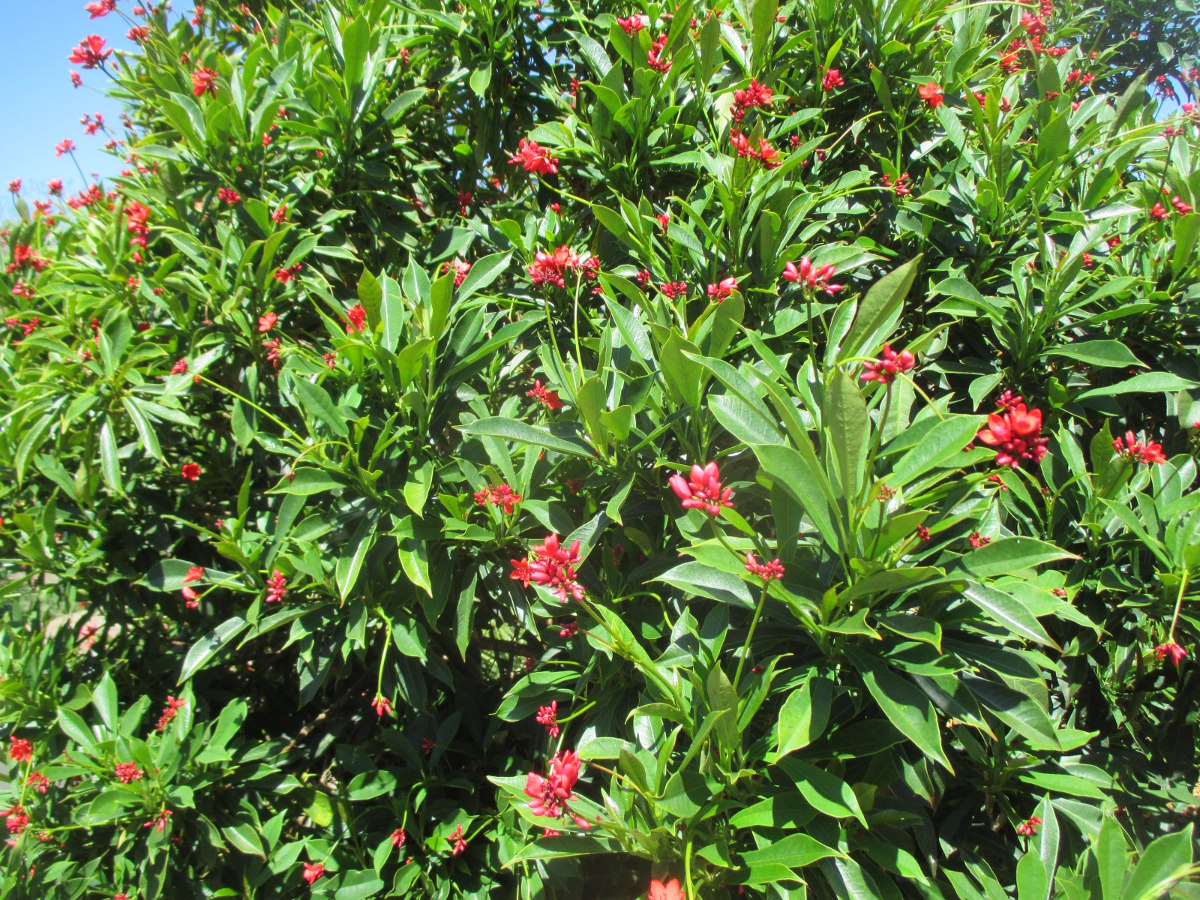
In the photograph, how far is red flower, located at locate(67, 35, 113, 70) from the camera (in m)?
2.72

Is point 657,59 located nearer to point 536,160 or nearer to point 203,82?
point 536,160

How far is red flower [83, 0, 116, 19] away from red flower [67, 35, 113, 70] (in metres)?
0.12

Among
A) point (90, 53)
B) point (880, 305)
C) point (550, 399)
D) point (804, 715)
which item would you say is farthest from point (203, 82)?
point (804, 715)

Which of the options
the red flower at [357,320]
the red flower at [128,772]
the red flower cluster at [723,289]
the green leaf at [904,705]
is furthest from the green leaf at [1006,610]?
the red flower at [128,772]

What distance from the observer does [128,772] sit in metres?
2.01

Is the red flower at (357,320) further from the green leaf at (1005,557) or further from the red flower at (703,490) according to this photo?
the green leaf at (1005,557)

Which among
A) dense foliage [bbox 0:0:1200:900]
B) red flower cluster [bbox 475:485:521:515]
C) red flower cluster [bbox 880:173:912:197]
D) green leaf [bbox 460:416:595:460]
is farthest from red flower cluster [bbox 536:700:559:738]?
red flower cluster [bbox 880:173:912:197]

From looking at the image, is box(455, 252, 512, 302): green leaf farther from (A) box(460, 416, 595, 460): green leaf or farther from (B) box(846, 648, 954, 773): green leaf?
(B) box(846, 648, 954, 773): green leaf

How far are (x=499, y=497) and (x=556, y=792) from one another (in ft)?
2.27

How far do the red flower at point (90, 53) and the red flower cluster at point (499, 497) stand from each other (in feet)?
8.00

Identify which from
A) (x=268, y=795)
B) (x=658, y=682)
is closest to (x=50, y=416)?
(x=268, y=795)

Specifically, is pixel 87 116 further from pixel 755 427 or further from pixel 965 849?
pixel 965 849

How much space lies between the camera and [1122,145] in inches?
76.5

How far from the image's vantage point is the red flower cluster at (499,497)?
1762mm
